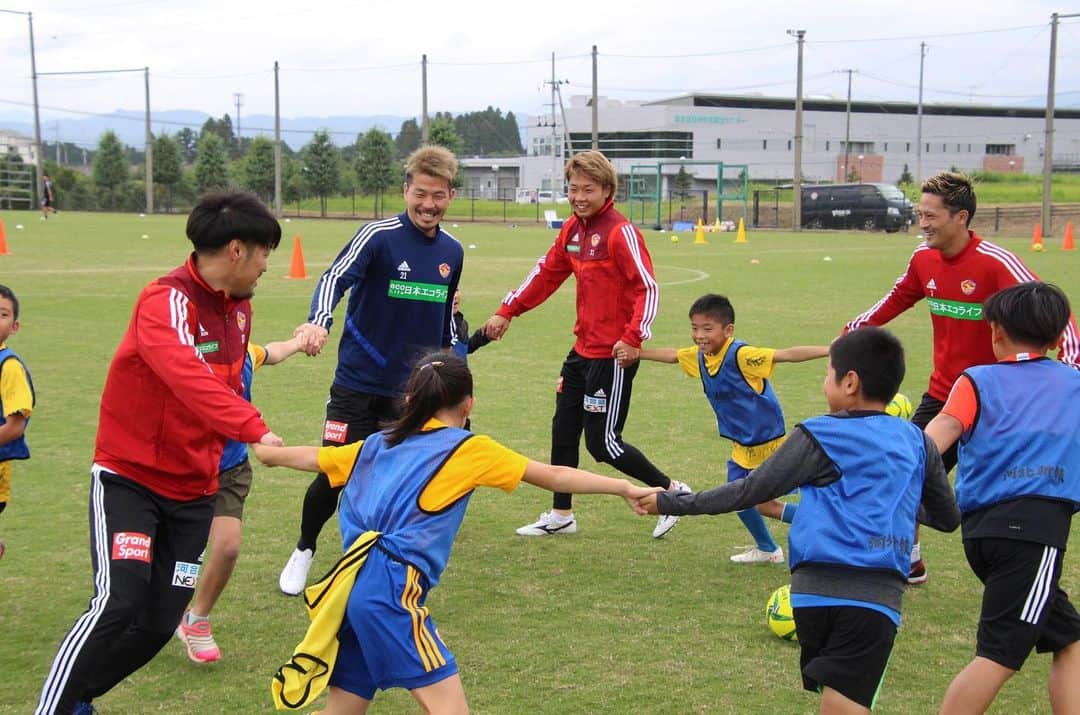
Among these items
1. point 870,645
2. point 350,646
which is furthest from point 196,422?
point 870,645

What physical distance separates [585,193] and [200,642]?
3.63 m

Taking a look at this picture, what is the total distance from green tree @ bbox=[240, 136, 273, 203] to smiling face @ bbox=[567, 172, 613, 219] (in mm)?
69227

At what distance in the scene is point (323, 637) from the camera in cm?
342

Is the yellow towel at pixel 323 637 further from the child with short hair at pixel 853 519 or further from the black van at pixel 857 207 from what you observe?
Result: the black van at pixel 857 207

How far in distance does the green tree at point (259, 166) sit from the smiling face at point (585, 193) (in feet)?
227

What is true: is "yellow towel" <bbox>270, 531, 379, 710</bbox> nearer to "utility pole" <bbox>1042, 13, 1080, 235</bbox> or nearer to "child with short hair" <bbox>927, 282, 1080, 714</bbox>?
"child with short hair" <bbox>927, 282, 1080, 714</bbox>

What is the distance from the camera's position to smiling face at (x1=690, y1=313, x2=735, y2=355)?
6.25 metres

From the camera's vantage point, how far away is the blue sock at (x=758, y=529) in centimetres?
632

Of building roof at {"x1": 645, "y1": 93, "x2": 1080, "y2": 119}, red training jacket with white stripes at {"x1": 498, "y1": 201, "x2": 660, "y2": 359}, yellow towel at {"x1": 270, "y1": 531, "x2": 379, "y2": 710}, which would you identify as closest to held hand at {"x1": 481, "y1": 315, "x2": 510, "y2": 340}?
red training jacket with white stripes at {"x1": 498, "y1": 201, "x2": 660, "y2": 359}

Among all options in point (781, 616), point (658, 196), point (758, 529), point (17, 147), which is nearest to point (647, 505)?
point (781, 616)

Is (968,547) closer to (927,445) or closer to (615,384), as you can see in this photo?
(927,445)

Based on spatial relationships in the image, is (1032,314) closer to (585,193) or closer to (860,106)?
(585,193)

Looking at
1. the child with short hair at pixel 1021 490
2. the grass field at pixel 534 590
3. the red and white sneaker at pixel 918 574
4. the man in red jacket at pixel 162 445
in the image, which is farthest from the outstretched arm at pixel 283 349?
the red and white sneaker at pixel 918 574

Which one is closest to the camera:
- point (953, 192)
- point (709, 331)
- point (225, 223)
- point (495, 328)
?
point (225, 223)
